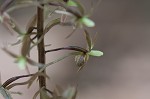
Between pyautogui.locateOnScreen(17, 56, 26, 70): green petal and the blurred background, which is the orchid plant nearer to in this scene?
pyautogui.locateOnScreen(17, 56, 26, 70): green petal

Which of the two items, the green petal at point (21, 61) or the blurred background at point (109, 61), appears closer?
the green petal at point (21, 61)

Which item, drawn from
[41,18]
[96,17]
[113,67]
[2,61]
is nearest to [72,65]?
[113,67]

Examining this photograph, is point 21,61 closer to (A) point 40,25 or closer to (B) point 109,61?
(A) point 40,25

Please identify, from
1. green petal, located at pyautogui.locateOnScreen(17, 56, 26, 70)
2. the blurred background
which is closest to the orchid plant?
green petal, located at pyautogui.locateOnScreen(17, 56, 26, 70)

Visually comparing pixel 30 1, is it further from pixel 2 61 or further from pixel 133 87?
pixel 2 61

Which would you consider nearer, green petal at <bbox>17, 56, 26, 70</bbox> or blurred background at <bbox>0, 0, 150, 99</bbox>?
green petal at <bbox>17, 56, 26, 70</bbox>

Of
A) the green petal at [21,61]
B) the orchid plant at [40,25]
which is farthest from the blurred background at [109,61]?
the green petal at [21,61]

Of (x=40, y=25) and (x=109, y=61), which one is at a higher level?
(x=40, y=25)

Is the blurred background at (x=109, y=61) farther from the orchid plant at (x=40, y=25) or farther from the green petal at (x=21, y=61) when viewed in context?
the green petal at (x=21, y=61)

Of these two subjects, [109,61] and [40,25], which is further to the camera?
[109,61]

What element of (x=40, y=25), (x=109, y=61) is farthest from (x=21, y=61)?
(x=109, y=61)
